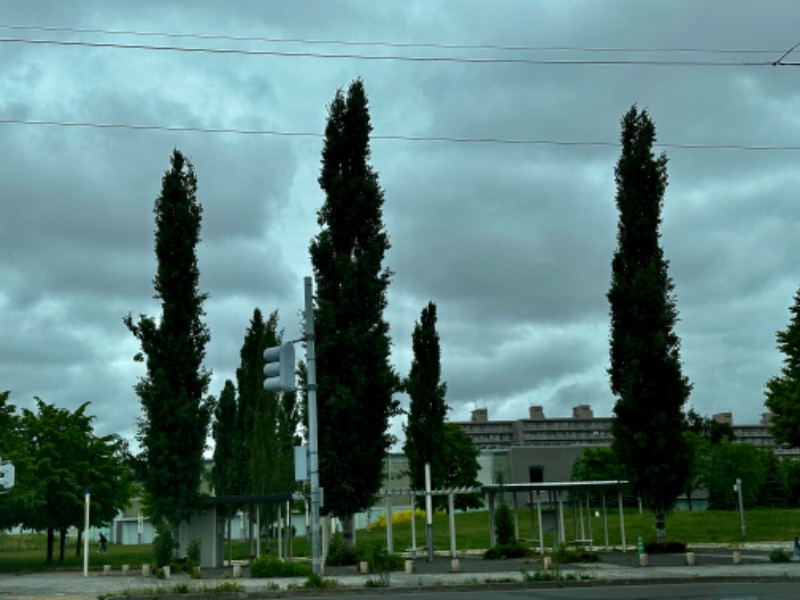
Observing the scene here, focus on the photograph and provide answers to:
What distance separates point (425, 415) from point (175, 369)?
11.0m

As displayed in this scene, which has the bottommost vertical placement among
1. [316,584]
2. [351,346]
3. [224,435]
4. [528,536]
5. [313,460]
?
[528,536]

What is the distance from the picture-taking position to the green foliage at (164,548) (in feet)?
118

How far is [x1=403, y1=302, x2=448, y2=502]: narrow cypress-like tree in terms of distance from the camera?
1586 inches

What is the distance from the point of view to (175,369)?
3984 centimetres

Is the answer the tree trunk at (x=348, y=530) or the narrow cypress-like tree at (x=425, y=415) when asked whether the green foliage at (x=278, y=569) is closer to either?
the tree trunk at (x=348, y=530)

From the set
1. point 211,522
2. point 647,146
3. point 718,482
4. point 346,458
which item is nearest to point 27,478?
point 211,522

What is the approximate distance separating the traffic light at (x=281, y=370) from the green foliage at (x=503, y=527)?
21.9 metres

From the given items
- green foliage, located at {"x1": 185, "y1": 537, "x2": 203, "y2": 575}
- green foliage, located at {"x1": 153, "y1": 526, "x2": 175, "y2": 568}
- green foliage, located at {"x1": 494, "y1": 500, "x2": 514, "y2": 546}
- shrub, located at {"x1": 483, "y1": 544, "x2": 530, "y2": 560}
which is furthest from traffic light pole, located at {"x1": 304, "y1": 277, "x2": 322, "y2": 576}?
green foliage, located at {"x1": 494, "y1": 500, "x2": 514, "y2": 546}

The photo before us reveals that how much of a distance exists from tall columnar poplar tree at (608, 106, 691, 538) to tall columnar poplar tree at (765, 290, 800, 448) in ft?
36.7

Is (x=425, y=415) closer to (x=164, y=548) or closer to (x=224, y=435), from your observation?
(x=164, y=548)

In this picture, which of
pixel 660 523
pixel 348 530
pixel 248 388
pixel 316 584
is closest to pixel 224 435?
pixel 248 388

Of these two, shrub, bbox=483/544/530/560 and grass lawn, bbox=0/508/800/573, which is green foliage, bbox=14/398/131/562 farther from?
shrub, bbox=483/544/530/560

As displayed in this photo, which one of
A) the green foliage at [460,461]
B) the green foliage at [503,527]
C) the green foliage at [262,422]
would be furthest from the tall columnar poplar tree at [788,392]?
the green foliage at [460,461]

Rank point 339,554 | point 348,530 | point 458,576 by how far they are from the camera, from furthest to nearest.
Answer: point 348,530, point 339,554, point 458,576
